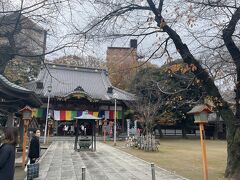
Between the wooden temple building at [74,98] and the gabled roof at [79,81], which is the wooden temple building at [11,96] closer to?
the wooden temple building at [74,98]

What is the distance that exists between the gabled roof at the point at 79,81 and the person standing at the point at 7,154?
28316 mm

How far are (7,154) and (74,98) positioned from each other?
28.9 metres

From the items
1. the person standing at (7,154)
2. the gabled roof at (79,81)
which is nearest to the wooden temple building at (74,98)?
the gabled roof at (79,81)

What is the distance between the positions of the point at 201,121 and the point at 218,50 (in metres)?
2.44

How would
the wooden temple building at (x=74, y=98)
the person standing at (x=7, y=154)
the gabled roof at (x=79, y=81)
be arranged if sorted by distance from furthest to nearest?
the gabled roof at (x=79, y=81) → the wooden temple building at (x=74, y=98) → the person standing at (x=7, y=154)

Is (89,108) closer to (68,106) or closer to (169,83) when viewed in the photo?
(68,106)

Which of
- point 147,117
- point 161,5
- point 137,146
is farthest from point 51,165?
point 147,117

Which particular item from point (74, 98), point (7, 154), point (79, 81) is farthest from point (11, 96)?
point (79, 81)

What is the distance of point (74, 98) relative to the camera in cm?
3369

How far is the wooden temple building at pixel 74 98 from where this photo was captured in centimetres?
3278

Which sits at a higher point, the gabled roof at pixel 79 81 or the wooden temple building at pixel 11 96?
the gabled roof at pixel 79 81

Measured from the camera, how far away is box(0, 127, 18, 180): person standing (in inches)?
197

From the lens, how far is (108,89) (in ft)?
122

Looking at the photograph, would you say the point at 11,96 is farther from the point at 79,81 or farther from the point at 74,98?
the point at 79,81
